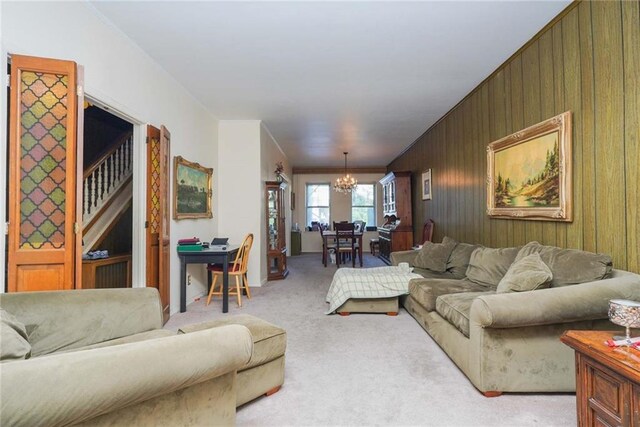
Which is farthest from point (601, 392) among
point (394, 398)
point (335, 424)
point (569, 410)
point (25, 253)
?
point (25, 253)

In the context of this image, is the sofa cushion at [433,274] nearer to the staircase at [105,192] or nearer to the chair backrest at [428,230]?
the chair backrest at [428,230]

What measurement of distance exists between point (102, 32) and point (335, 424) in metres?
3.36

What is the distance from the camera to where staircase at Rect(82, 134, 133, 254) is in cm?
391

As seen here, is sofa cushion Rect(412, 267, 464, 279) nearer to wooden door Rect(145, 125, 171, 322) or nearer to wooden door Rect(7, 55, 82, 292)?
wooden door Rect(145, 125, 171, 322)

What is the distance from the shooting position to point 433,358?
259cm

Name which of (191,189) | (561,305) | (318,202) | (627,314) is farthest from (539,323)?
(318,202)

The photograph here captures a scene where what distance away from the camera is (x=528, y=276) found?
223 centimetres

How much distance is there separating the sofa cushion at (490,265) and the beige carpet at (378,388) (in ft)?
2.60

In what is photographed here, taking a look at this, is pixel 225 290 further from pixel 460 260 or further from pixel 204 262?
pixel 460 260

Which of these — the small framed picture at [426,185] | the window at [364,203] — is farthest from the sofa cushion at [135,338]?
the window at [364,203]

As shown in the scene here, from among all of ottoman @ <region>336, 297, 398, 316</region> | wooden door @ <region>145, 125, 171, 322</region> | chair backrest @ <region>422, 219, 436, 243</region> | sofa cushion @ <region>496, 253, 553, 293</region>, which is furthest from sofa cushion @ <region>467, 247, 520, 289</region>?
wooden door @ <region>145, 125, 171, 322</region>

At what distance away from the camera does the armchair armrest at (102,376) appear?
0.84 m

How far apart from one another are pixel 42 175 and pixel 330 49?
2487mm

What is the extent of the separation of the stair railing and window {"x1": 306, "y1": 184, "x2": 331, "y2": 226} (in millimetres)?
6358
